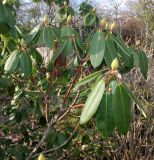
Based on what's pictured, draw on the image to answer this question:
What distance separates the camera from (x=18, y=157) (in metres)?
2.55

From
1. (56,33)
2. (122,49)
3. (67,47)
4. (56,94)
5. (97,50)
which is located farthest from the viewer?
(56,94)

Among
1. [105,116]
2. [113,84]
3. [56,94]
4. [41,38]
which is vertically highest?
[41,38]

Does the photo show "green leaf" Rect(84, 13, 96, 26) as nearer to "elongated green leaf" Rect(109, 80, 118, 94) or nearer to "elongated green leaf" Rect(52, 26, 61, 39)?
"elongated green leaf" Rect(52, 26, 61, 39)

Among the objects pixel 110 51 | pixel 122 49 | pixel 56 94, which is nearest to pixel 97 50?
pixel 110 51

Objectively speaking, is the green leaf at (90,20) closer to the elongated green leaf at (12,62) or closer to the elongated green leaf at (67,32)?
the elongated green leaf at (67,32)

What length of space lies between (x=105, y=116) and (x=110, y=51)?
1.25 ft

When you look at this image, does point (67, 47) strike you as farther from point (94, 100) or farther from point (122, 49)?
point (94, 100)

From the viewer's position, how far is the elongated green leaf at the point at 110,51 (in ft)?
5.16

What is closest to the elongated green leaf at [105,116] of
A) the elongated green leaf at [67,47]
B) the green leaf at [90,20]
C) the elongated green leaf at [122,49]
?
the elongated green leaf at [122,49]

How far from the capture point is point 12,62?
1879mm

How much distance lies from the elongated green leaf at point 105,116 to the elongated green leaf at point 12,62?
687 mm

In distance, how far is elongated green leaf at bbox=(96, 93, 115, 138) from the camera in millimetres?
1283

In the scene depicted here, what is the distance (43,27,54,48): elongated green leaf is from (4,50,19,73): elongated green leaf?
161 millimetres

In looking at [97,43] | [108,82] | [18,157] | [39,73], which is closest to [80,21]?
[39,73]
